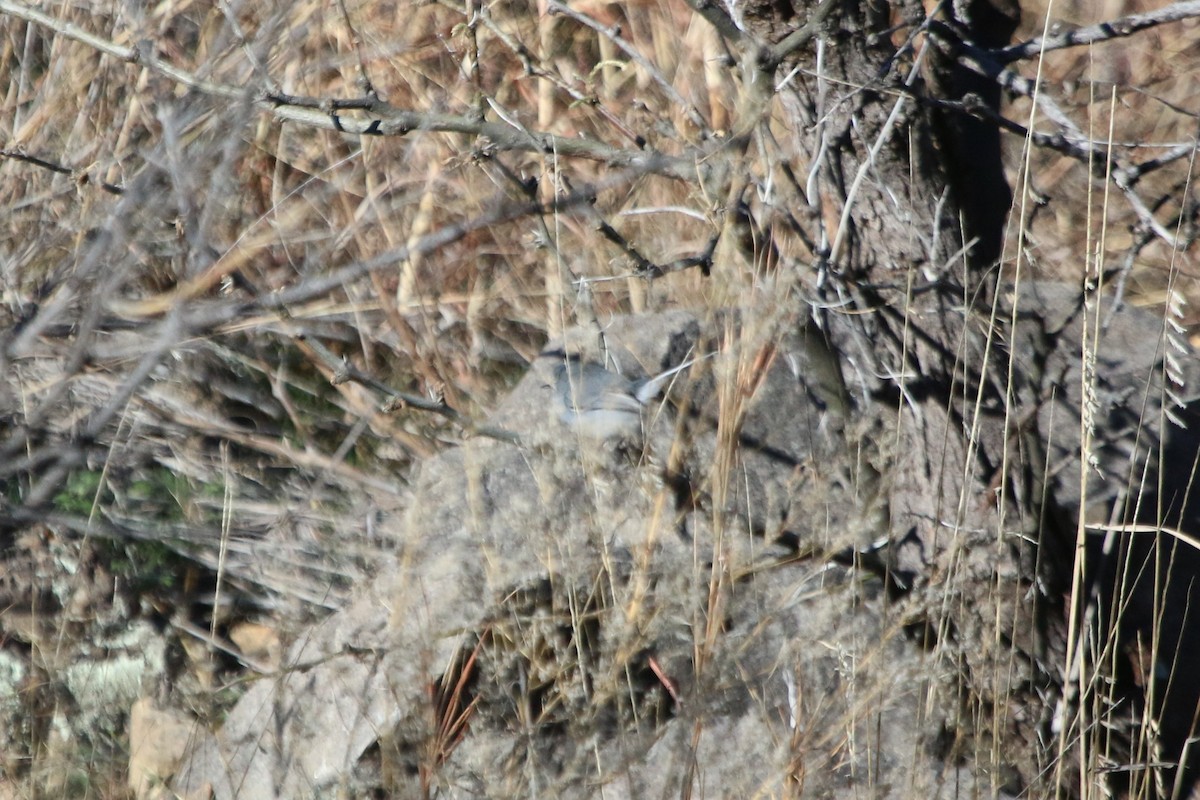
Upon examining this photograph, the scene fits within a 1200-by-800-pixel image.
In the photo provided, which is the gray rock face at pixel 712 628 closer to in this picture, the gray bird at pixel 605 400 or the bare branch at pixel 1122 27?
the gray bird at pixel 605 400

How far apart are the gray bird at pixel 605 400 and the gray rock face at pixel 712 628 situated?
1.6 inches

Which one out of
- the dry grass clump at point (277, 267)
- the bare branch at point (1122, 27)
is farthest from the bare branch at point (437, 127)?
the dry grass clump at point (277, 267)

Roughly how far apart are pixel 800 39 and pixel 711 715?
1029mm

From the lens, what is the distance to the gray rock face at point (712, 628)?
1695 mm

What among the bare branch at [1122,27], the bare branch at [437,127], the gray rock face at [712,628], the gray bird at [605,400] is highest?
the bare branch at [1122,27]

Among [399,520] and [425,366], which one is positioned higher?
[425,366]

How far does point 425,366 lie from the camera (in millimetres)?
2953

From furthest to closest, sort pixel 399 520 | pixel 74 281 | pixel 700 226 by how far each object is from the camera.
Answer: pixel 700 226 → pixel 74 281 → pixel 399 520

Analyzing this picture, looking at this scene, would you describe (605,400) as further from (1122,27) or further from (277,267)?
(277,267)

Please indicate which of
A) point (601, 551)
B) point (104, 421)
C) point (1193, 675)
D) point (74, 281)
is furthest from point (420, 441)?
point (1193, 675)

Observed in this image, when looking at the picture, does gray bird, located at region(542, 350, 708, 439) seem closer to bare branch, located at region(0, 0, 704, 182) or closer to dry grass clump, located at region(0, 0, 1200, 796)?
bare branch, located at region(0, 0, 704, 182)

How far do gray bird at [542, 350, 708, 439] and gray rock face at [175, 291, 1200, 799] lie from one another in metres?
0.04

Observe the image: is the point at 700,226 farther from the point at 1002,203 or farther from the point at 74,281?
the point at 74,281

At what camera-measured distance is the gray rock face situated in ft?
5.56
